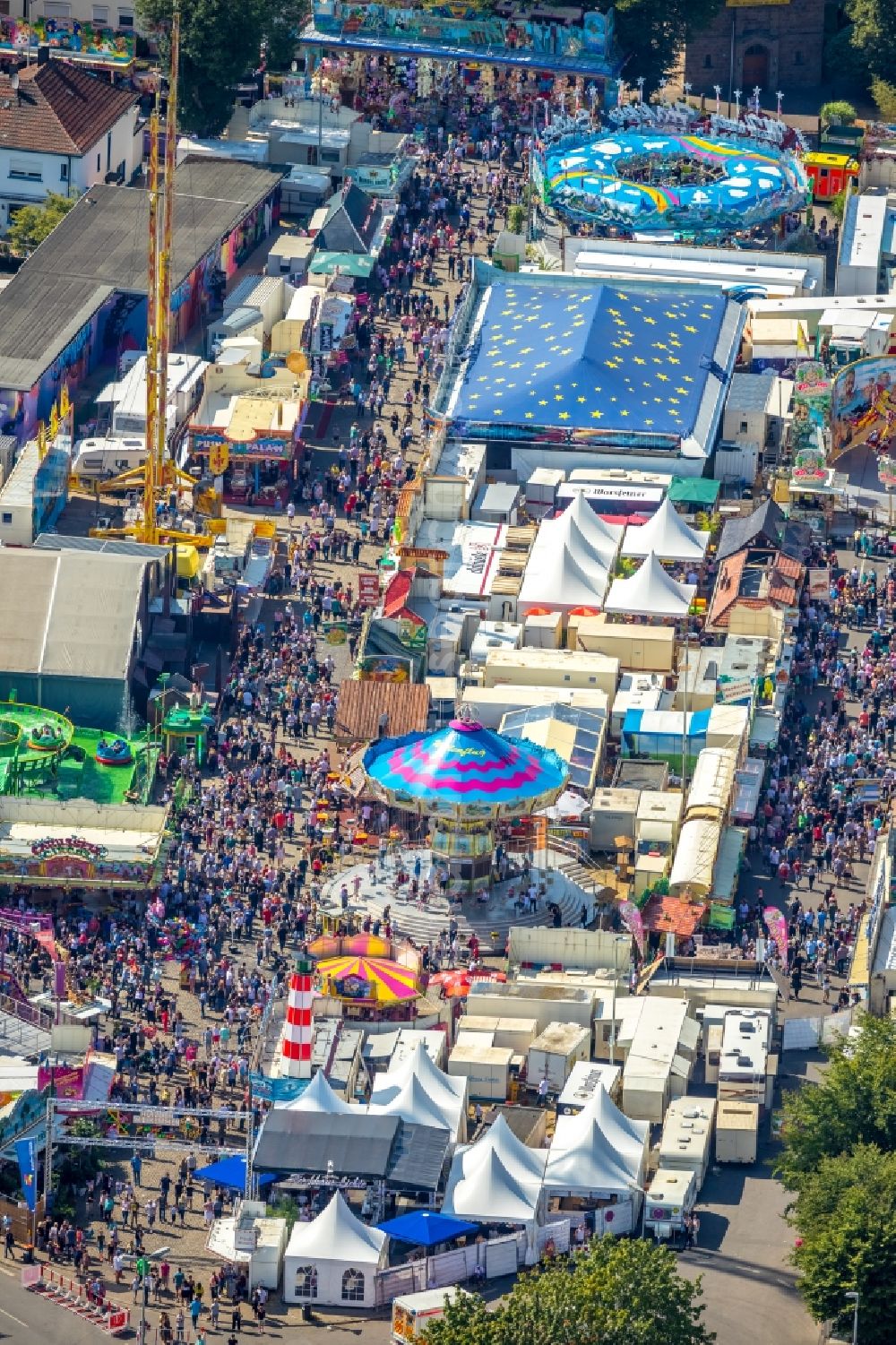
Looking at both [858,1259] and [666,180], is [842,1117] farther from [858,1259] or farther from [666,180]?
[666,180]

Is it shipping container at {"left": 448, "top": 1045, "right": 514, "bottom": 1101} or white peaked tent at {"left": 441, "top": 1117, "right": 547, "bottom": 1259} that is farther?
shipping container at {"left": 448, "top": 1045, "right": 514, "bottom": 1101}

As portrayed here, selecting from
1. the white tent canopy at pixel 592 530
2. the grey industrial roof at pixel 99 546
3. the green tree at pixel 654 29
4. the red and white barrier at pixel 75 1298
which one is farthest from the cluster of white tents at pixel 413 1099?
the green tree at pixel 654 29

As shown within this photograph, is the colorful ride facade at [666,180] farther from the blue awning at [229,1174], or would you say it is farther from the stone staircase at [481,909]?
the blue awning at [229,1174]

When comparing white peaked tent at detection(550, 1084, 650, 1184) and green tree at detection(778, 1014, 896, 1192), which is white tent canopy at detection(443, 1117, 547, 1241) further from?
green tree at detection(778, 1014, 896, 1192)

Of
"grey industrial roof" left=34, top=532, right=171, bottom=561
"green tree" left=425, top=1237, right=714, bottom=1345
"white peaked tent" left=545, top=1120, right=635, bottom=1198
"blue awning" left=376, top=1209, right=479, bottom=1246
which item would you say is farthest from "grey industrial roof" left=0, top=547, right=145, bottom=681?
"green tree" left=425, top=1237, right=714, bottom=1345

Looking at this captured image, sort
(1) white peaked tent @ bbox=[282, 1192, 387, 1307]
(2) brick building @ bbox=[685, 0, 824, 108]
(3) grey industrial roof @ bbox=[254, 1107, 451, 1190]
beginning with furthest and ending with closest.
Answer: (2) brick building @ bbox=[685, 0, 824, 108]
(3) grey industrial roof @ bbox=[254, 1107, 451, 1190]
(1) white peaked tent @ bbox=[282, 1192, 387, 1307]

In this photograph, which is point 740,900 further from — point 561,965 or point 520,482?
point 520,482

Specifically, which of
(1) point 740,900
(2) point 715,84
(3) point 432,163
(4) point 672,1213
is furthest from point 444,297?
(4) point 672,1213
